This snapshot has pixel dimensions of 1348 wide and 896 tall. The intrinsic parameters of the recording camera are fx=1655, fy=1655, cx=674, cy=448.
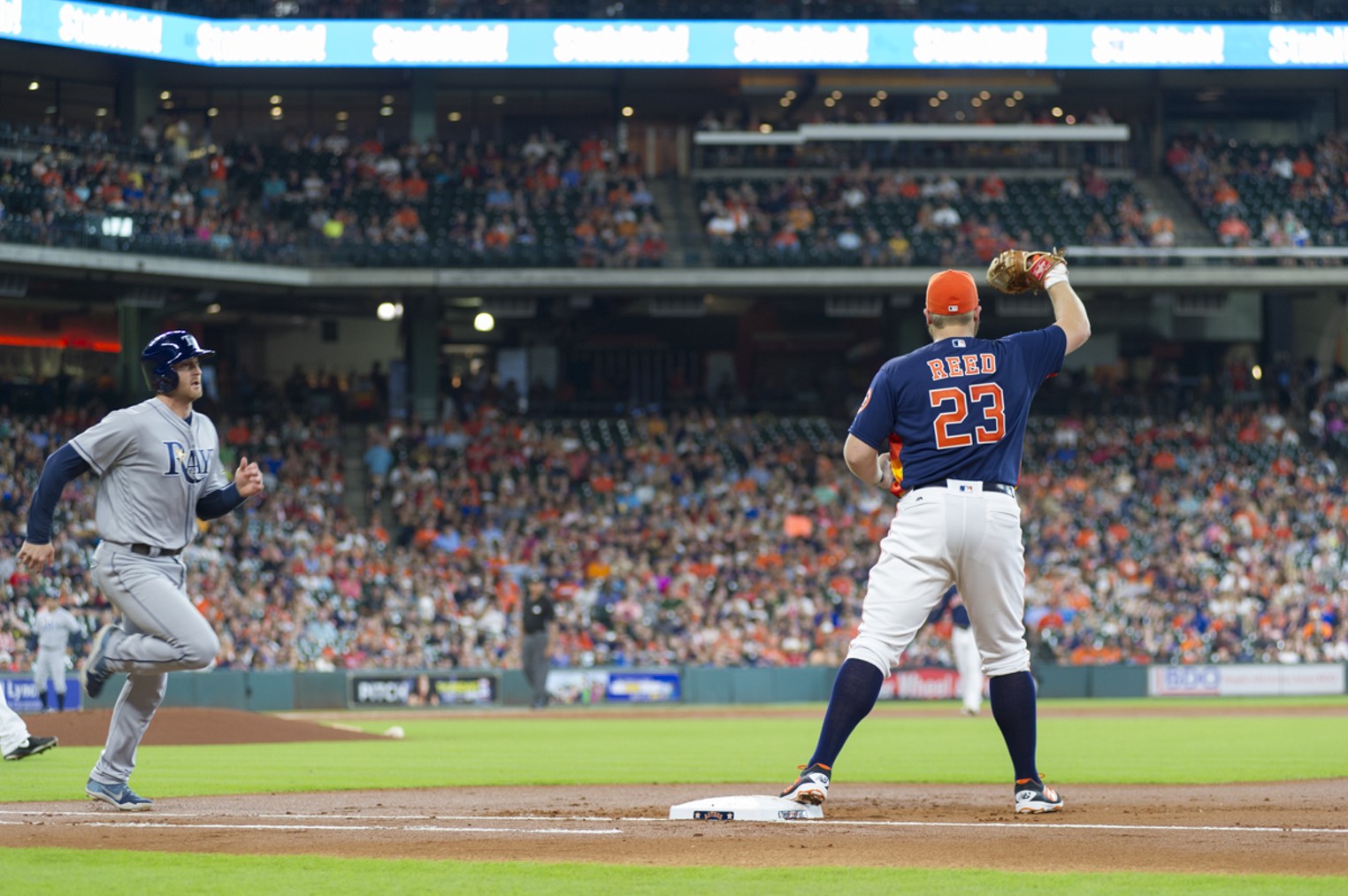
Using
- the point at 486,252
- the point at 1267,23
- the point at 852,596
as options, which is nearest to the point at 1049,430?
the point at 852,596

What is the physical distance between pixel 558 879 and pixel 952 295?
317cm

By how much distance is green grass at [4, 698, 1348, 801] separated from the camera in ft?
33.5

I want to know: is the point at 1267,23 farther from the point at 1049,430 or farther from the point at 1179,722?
the point at 1179,722

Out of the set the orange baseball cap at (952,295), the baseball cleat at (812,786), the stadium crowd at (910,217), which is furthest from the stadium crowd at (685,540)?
the orange baseball cap at (952,295)

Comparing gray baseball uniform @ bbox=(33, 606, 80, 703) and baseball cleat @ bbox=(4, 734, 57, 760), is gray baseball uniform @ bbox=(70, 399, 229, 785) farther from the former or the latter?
gray baseball uniform @ bbox=(33, 606, 80, 703)

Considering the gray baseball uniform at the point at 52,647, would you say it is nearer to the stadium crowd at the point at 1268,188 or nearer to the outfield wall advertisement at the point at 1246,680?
the outfield wall advertisement at the point at 1246,680

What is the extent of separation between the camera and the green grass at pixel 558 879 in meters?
4.97

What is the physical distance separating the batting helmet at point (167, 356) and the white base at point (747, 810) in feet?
9.86

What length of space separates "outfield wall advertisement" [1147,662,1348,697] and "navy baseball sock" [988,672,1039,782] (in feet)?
70.4

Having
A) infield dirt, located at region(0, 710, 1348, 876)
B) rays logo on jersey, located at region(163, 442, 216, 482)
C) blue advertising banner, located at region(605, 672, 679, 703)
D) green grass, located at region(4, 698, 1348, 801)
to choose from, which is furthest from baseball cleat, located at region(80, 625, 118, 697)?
blue advertising banner, located at region(605, 672, 679, 703)

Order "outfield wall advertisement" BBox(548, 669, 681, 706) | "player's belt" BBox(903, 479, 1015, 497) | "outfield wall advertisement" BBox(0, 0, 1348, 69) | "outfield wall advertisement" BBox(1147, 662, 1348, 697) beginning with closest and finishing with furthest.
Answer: "player's belt" BBox(903, 479, 1015, 497), "outfield wall advertisement" BBox(548, 669, 681, 706), "outfield wall advertisement" BBox(1147, 662, 1348, 697), "outfield wall advertisement" BBox(0, 0, 1348, 69)

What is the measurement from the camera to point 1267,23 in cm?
3416

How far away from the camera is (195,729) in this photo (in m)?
15.0

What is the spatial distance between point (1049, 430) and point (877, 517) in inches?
193
